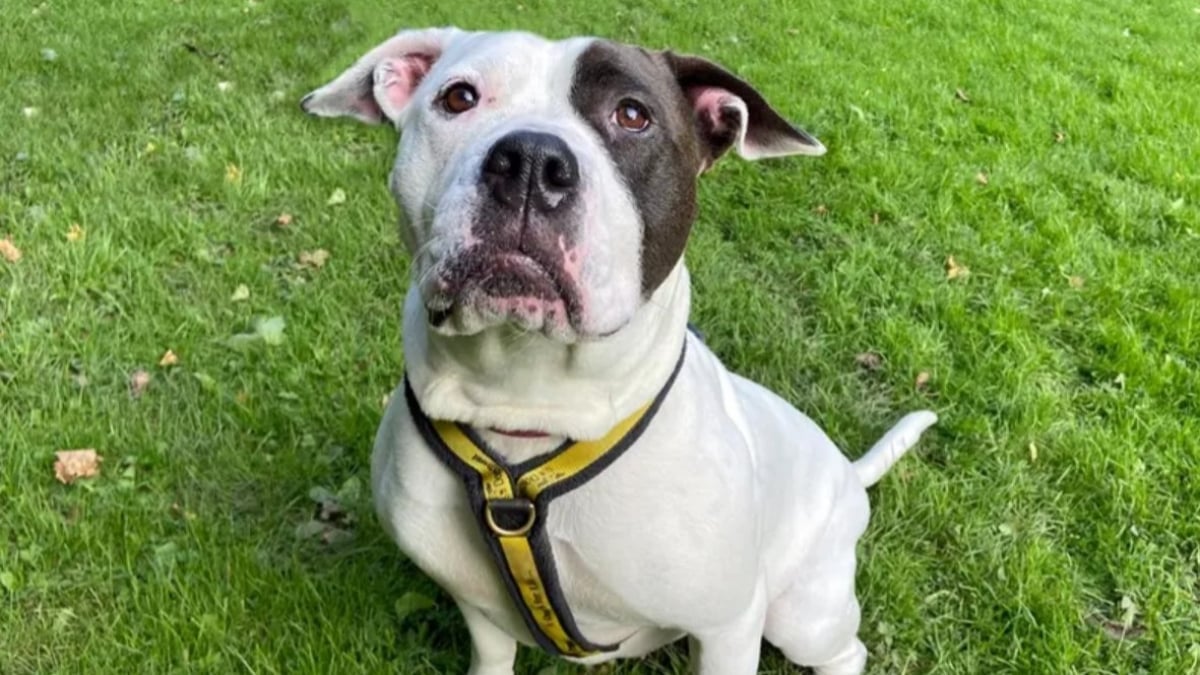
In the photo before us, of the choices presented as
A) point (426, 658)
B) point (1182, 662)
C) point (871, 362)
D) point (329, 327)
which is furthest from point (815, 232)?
point (426, 658)

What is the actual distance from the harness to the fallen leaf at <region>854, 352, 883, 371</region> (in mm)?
2212

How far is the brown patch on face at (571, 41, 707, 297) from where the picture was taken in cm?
208

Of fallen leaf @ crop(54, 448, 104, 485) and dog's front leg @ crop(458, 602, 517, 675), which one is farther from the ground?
dog's front leg @ crop(458, 602, 517, 675)

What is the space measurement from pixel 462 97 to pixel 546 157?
0.35 m

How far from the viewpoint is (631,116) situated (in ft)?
7.00

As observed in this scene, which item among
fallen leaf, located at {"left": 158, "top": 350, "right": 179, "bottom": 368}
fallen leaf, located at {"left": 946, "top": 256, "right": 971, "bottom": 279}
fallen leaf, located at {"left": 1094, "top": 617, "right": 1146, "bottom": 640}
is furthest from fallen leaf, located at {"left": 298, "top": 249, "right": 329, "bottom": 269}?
fallen leaf, located at {"left": 1094, "top": 617, "right": 1146, "bottom": 640}

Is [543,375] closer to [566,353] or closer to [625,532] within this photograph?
[566,353]

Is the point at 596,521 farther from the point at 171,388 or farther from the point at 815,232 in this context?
the point at 815,232

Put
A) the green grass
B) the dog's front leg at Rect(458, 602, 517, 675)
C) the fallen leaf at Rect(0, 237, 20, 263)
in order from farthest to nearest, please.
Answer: the fallen leaf at Rect(0, 237, 20, 263), the green grass, the dog's front leg at Rect(458, 602, 517, 675)

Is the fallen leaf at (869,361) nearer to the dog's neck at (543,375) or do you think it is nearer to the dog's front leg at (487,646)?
the dog's front leg at (487,646)

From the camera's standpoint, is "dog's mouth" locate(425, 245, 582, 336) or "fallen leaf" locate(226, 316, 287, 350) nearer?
"dog's mouth" locate(425, 245, 582, 336)

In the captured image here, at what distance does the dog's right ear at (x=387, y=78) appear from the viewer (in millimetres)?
2381

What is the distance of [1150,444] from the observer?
3.87m

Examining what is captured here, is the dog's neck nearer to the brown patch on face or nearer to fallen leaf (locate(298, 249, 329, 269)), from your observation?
the brown patch on face
